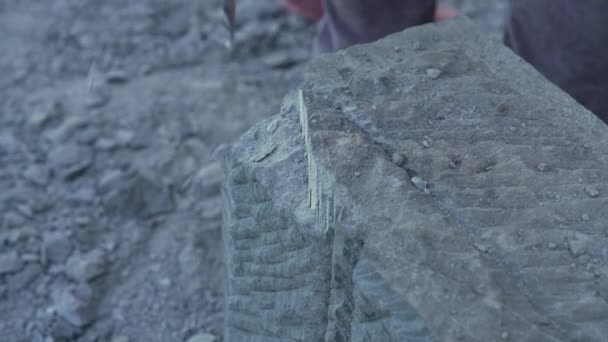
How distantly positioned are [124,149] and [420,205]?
135 cm

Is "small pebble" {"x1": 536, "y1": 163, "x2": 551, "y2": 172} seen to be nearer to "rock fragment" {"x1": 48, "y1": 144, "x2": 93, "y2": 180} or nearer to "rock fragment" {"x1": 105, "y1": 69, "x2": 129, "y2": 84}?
"rock fragment" {"x1": 48, "y1": 144, "x2": 93, "y2": 180}

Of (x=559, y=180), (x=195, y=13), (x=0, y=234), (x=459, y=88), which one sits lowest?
(x=0, y=234)

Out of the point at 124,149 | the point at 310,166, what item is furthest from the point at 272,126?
the point at 124,149

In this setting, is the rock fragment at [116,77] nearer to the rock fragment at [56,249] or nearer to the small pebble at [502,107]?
the rock fragment at [56,249]

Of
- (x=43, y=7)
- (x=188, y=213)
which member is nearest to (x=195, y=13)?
(x=43, y=7)

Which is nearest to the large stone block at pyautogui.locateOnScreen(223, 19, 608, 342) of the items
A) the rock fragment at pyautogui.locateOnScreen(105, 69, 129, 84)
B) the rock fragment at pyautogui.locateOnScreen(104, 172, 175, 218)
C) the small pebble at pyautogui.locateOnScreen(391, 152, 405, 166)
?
the small pebble at pyautogui.locateOnScreen(391, 152, 405, 166)

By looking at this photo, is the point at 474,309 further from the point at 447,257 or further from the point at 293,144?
the point at 293,144

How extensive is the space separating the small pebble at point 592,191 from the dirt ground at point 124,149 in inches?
34.9

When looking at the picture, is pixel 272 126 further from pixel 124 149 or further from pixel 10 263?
pixel 124 149

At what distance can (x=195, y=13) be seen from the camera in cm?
287

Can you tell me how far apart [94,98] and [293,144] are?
1373mm

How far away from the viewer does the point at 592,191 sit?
114 centimetres

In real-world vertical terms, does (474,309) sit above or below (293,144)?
below

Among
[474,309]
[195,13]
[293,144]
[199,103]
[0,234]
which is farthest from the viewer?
[195,13]
